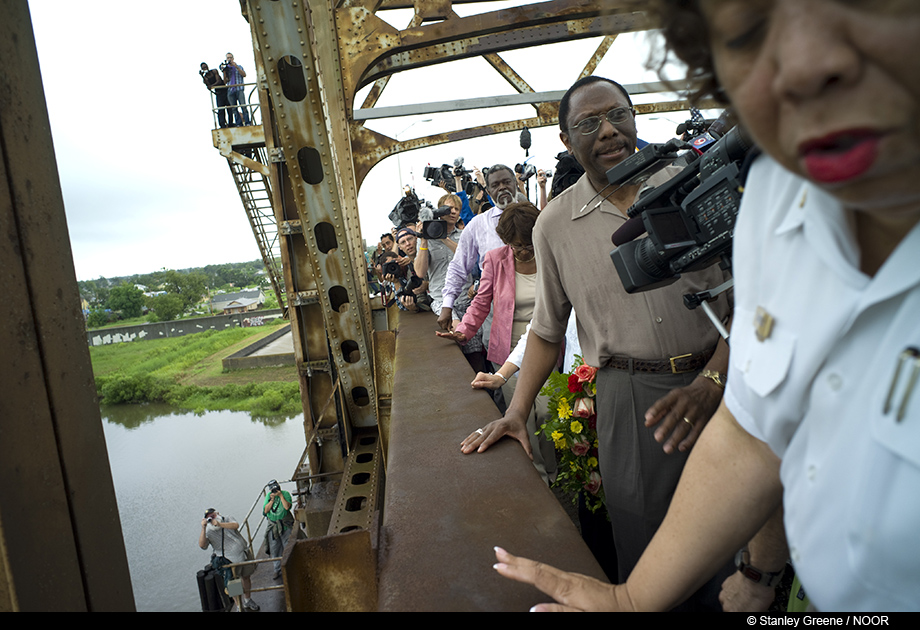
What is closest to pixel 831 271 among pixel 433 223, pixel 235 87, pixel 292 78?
pixel 292 78

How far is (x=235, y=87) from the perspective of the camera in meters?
11.8

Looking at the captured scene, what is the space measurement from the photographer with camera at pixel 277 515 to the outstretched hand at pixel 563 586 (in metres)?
9.63

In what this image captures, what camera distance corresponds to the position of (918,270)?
50 cm

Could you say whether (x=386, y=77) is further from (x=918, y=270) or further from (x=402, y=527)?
(x=918, y=270)

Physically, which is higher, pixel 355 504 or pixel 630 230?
pixel 630 230

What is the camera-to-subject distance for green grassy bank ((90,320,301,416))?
54375 mm

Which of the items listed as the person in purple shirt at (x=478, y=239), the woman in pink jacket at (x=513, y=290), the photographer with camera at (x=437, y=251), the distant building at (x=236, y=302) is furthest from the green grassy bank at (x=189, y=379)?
the woman in pink jacket at (x=513, y=290)

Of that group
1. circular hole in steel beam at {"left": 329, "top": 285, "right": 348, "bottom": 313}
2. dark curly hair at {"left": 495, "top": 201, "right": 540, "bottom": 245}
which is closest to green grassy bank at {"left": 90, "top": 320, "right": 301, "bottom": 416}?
Result: circular hole in steel beam at {"left": 329, "top": 285, "right": 348, "bottom": 313}

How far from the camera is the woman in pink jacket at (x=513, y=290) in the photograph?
11.0 feet

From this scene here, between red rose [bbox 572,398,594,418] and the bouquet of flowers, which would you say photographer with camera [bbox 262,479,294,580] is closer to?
the bouquet of flowers

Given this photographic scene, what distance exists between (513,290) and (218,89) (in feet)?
36.5

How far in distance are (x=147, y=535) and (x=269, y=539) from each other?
135 ft

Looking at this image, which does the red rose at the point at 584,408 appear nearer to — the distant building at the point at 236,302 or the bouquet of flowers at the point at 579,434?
the bouquet of flowers at the point at 579,434

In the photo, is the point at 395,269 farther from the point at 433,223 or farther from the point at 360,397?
the point at 360,397
